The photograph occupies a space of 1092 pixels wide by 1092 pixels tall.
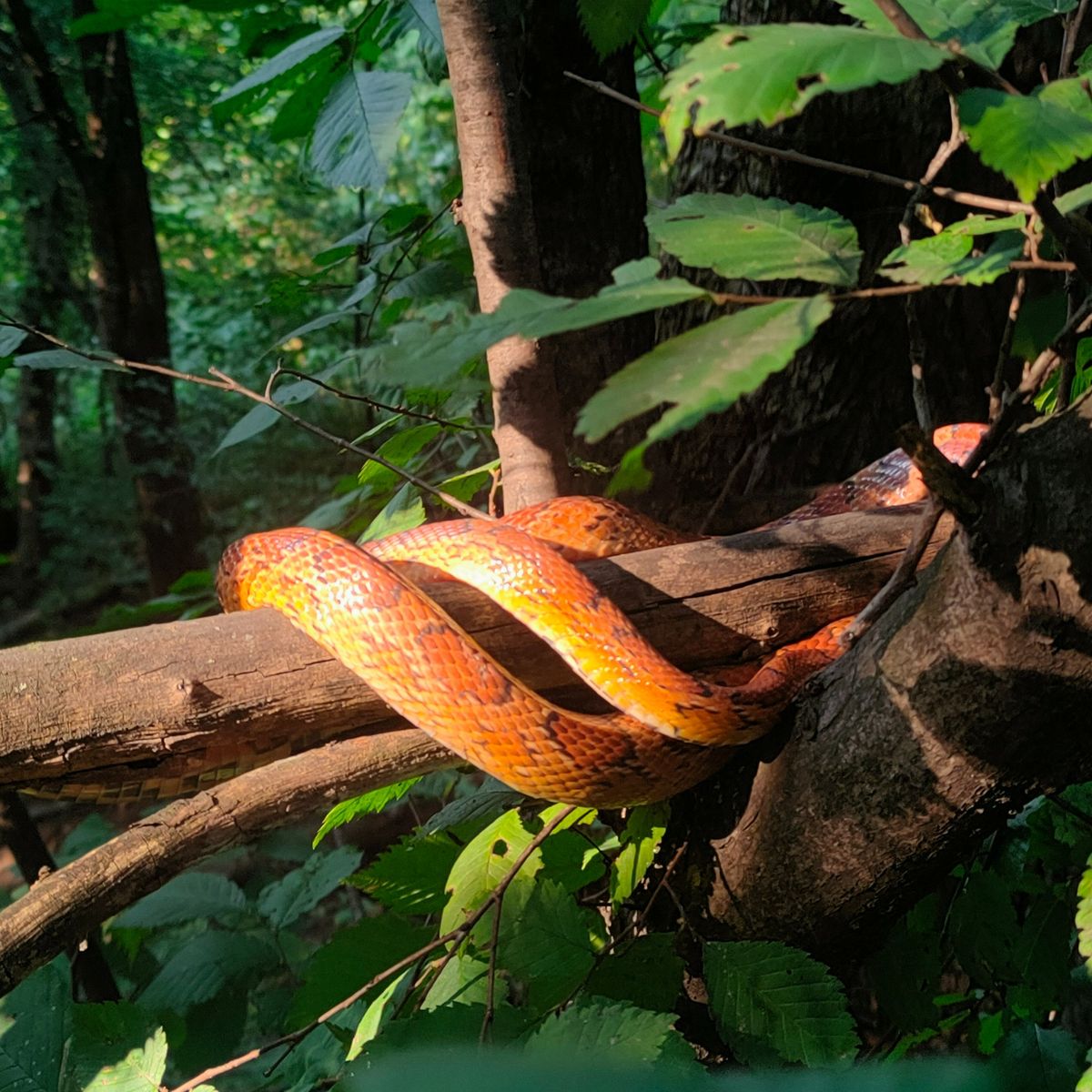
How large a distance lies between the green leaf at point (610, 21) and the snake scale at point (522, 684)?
920mm

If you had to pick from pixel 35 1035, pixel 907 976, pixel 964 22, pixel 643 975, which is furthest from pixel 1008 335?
pixel 35 1035

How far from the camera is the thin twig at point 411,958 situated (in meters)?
1.38

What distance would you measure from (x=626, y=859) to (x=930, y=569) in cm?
85

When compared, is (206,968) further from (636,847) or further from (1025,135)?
(1025,135)

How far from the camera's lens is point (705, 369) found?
58cm

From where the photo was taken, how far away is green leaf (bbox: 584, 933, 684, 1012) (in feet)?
4.91

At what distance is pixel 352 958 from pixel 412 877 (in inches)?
7.9

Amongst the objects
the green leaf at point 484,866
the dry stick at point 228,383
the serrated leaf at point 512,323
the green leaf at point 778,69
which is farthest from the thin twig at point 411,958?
the green leaf at point 778,69

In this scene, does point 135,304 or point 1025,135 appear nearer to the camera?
point 1025,135

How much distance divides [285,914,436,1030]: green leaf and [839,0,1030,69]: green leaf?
164 cm

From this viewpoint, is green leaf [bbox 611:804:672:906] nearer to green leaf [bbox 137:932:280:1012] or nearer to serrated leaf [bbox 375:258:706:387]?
serrated leaf [bbox 375:258:706:387]

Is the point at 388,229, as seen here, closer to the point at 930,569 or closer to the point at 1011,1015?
the point at 930,569

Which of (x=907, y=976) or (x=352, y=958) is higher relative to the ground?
(x=352, y=958)

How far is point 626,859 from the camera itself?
181 centimetres
